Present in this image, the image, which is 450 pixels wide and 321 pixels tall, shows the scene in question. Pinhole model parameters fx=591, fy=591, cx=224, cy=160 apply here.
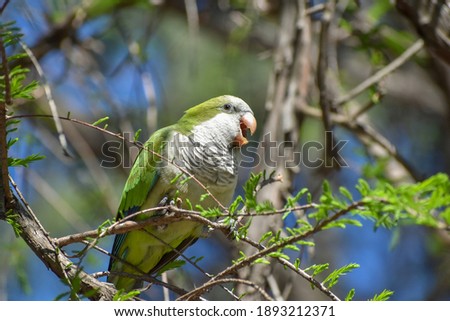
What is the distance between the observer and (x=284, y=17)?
12.0 feet

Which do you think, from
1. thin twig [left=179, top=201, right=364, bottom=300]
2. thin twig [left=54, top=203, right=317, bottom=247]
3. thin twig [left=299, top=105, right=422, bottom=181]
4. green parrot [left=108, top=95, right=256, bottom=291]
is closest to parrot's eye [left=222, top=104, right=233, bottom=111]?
green parrot [left=108, top=95, right=256, bottom=291]

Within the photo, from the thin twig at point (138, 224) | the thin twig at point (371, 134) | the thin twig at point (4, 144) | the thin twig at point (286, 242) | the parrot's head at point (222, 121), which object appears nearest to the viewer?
the thin twig at point (286, 242)

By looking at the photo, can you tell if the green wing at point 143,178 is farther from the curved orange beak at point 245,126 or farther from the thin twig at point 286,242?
the thin twig at point 286,242

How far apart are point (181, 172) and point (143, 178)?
204 mm

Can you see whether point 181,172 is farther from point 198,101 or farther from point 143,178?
point 198,101

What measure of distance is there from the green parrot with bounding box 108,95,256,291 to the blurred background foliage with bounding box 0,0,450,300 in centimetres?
22

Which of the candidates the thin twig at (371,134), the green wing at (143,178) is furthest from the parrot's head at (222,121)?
the thin twig at (371,134)

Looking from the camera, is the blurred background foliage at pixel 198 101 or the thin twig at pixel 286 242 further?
the blurred background foliage at pixel 198 101

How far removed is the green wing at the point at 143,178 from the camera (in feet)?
9.49

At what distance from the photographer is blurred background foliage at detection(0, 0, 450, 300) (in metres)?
3.51

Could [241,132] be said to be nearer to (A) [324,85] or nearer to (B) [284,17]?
(A) [324,85]

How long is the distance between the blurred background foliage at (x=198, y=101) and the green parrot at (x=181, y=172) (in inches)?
8.5
